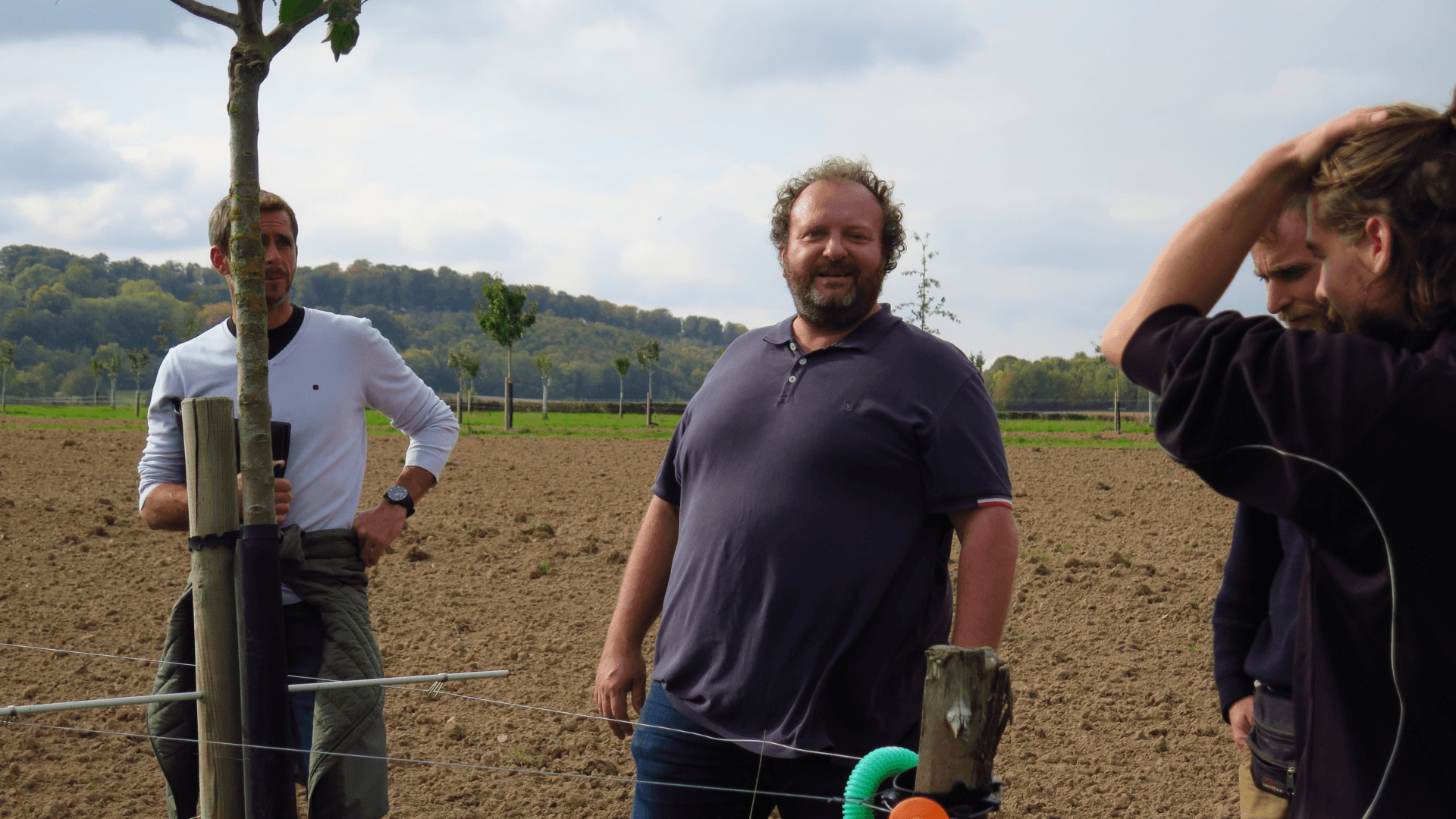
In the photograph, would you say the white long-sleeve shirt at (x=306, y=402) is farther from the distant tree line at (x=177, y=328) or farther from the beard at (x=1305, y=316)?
the distant tree line at (x=177, y=328)

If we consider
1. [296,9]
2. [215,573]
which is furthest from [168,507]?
[296,9]

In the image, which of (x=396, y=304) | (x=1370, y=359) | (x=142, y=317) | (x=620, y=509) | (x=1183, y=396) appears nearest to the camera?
(x=1370, y=359)

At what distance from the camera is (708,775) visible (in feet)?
8.21

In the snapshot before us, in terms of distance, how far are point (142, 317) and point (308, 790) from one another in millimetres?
156888

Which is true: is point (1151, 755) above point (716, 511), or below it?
below

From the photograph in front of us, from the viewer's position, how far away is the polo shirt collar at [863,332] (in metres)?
2.63

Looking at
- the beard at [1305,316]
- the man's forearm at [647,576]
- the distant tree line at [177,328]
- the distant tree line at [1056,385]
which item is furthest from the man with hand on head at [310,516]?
the distant tree line at [177,328]

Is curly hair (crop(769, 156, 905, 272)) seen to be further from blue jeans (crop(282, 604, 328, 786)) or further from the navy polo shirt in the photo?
blue jeans (crop(282, 604, 328, 786))

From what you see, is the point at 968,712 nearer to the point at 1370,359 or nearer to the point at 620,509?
the point at 1370,359

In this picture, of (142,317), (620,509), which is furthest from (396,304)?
(620,509)

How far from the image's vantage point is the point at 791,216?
9.59 feet

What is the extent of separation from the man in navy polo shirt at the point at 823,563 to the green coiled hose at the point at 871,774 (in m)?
0.50

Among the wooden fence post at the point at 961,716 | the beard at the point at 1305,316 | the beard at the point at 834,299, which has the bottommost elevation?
the wooden fence post at the point at 961,716

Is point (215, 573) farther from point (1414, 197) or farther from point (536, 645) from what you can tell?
point (536, 645)
